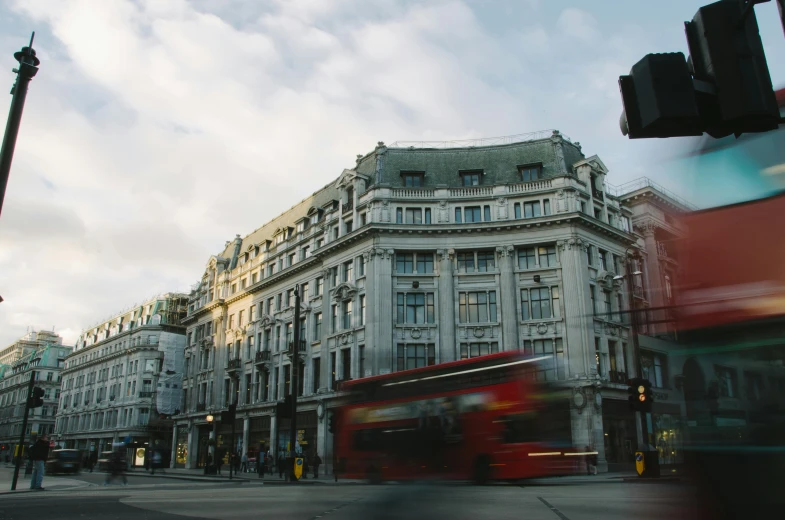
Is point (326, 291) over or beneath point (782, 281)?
over

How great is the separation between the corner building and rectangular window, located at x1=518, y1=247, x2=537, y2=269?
0.41 ft

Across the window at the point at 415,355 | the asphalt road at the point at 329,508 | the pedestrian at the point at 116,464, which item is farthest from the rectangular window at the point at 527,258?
the asphalt road at the point at 329,508

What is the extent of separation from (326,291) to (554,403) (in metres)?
30.2

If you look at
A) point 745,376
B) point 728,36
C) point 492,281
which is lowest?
point 745,376

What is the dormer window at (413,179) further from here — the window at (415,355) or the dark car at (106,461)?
the dark car at (106,461)

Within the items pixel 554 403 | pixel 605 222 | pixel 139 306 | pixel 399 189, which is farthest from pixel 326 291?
pixel 139 306

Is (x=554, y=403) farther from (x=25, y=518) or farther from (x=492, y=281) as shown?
(x=492, y=281)

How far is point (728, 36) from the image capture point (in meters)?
4.23

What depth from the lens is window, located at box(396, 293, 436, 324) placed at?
40688 millimetres

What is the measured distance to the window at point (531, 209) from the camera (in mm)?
40625

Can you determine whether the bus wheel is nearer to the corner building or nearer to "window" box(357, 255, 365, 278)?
the corner building

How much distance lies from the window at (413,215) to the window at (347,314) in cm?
727

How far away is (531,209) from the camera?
40.8 meters

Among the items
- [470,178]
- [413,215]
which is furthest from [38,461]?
[470,178]
